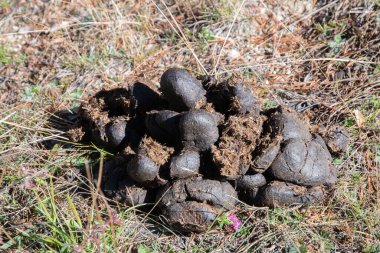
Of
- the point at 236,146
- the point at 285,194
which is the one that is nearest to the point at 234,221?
the point at 285,194

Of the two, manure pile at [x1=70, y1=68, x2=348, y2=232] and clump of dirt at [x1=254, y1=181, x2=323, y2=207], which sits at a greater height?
manure pile at [x1=70, y1=68, x2=348, y2=232]

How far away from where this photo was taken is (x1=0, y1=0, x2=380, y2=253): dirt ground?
3.22m

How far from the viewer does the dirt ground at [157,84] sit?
127 inches

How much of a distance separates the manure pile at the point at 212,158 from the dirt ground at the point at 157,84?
0.47ft

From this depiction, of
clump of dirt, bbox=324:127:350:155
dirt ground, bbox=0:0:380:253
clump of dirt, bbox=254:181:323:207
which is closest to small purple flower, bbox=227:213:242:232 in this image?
dirt ground, bbox=0:0:380:253

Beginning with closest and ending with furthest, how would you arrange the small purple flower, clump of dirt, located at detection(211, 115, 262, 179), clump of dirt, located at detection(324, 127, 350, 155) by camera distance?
clump of dirt, located at detection(211, 115, 262, 179)
the small purple flower
clump of dirt, located at detection(324, 127, 350, 155)

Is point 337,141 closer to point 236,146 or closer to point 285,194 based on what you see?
point 285,194

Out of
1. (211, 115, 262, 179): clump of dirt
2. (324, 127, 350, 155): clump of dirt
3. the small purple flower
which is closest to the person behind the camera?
(211, 115, 262, 179): clump of dirt

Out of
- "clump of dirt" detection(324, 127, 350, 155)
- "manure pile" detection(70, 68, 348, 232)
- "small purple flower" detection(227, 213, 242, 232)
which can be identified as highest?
"manure pile" detection(70, 68, 348, 232)

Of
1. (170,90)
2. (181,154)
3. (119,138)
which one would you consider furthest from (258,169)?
(119,138)

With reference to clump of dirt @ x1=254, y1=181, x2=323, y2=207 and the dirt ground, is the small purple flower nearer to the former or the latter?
the dirt ground

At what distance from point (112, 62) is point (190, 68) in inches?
31.5

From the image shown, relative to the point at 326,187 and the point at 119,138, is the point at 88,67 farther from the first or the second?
the point at 326,187

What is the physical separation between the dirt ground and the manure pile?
0.14m
